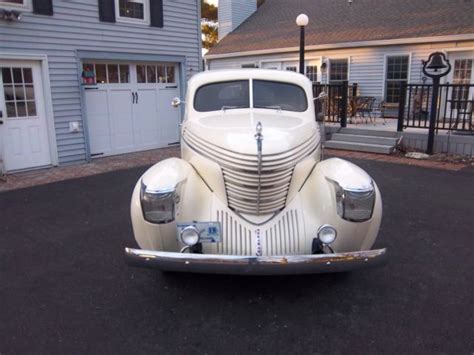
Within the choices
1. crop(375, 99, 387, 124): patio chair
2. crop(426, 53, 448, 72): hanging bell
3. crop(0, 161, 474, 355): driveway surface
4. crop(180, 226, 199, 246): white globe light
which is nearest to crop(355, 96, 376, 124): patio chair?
crop(375, 99, 387, 124): patio chair

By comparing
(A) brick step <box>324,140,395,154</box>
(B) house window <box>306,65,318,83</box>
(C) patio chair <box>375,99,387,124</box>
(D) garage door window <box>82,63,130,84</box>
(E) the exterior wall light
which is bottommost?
(A) brick step <box>324,140,395,154</box>

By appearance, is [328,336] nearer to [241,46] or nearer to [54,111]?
[54,111]

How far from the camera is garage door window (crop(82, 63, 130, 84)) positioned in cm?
956

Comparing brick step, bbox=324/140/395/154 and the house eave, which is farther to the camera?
the house eave

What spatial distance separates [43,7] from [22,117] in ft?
7.25

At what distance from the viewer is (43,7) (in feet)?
26.8

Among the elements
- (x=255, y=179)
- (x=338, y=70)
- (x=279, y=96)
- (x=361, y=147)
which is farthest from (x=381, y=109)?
(x=255, y=179)

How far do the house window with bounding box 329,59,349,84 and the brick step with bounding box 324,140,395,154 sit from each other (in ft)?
16.9

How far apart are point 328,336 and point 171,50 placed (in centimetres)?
950

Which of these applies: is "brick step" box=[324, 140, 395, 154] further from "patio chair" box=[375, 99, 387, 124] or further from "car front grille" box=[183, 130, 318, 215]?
"car front grille" box=[183, 130, 318, 215]

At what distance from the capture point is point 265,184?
3.25m

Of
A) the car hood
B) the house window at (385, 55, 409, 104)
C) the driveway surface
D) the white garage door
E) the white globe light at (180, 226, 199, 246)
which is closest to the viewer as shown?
the driveway surface

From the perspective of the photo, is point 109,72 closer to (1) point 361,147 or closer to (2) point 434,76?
(1) point 361,147

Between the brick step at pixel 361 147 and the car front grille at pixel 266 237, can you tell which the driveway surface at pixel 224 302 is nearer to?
the car front grille at pixel 266 237
